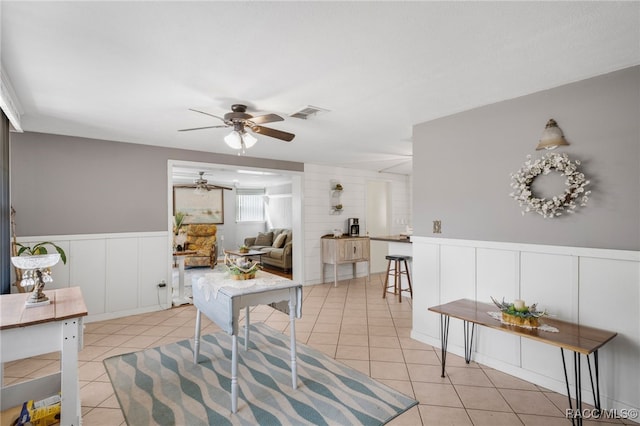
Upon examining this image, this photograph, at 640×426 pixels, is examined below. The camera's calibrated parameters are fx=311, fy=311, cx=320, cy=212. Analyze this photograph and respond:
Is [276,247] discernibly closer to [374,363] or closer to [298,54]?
A: [374,363]

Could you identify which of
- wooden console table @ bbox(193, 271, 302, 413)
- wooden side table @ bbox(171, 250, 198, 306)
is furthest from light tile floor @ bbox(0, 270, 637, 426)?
wooden console table @ bbox(193, 271, 302, 413)

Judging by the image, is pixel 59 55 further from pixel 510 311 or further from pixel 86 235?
pixel 510 311

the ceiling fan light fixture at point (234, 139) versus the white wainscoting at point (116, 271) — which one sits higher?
the ceiling fan light fixture at point (234, 139)

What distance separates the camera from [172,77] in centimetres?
223

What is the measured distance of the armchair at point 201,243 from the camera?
307 inches

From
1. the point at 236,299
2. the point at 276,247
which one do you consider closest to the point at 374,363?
the point at 236,299

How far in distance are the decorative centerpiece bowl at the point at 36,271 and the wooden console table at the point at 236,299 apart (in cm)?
101

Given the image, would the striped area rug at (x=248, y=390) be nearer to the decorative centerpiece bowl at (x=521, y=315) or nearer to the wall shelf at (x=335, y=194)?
the decorative centerpiece bowl at (x=521, y=315)

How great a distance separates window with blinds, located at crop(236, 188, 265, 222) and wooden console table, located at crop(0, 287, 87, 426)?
8174mm

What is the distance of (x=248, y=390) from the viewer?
244cm

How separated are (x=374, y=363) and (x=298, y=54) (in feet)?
8.63

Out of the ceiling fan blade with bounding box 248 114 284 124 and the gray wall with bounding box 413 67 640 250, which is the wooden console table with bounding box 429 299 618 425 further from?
the ceiling fan blade with bounding box 248 114 284 124

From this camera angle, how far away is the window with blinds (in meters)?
10.0
